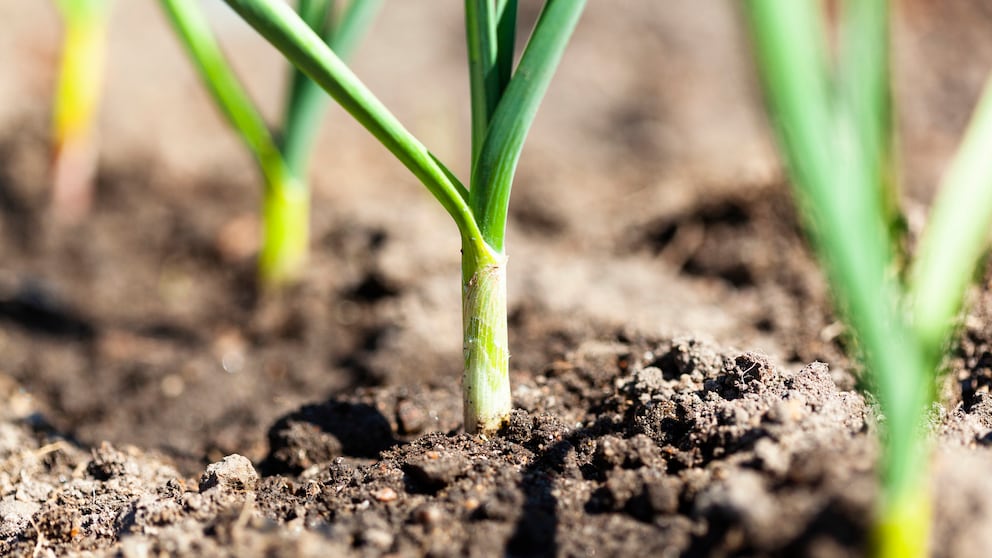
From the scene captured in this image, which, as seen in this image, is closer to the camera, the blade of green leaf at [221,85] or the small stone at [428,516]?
the small stone at [428,516]

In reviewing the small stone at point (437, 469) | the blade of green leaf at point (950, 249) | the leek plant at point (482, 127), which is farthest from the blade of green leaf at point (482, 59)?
the blade of green leaf at point (950, 249)

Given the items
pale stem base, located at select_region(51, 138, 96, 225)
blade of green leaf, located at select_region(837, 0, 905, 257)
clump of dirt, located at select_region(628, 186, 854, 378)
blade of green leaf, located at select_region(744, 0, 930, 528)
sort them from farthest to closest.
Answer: pale stem base, located at select_region(51, 138, 96, 225) < clump of dirt, located at select_region(628, 186, 854, 378) < blade of green leaf, located at select_region(837, 0, 905, 257) < blade of green leaf, located at select_region(744, 0, 930, 528)

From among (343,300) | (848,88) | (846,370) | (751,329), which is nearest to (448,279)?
(343,300)

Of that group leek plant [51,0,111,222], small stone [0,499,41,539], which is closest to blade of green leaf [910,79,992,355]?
small stone [0,499,41,539]

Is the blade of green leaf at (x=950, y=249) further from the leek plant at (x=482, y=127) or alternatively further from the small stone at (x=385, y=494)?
the small stone at (x=385, y=494)

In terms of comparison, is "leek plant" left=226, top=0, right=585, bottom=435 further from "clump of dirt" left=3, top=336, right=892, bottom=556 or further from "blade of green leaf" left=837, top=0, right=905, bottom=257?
"blade of green leaf" left=837, top=0, right=905, bottom=257

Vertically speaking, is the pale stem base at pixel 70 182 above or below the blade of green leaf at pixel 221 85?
above

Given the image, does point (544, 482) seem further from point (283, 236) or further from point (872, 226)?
point (283, 236)
